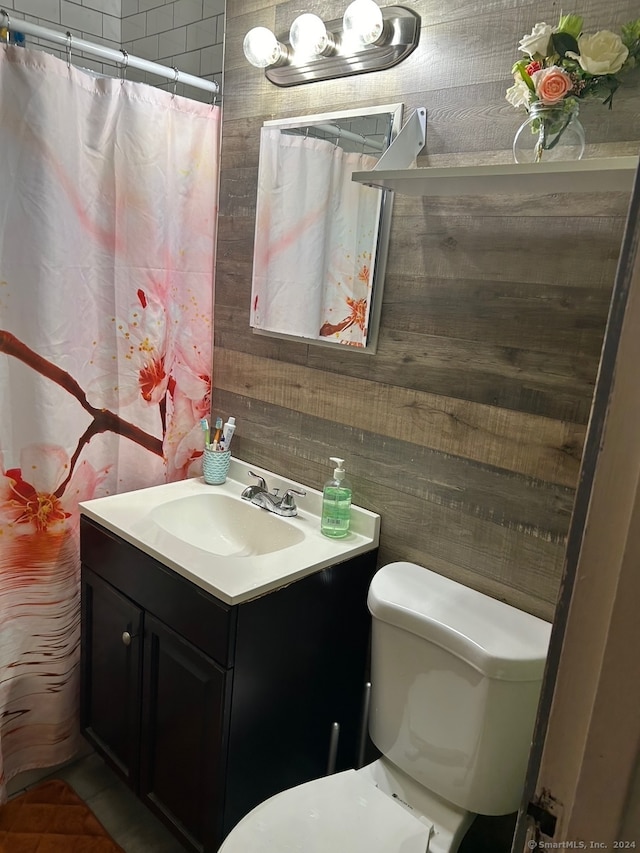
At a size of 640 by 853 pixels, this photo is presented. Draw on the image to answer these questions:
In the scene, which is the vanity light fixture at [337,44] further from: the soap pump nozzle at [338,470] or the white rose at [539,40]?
the soap pump nozzle at [338,470]

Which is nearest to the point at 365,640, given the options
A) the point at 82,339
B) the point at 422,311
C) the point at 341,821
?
the point at 341,821

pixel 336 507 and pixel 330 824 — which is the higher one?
pixel 336 507

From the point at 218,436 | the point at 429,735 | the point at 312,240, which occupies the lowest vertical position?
the point at 429,735

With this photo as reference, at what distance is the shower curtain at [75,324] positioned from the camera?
160 cm

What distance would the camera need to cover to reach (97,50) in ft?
5.23

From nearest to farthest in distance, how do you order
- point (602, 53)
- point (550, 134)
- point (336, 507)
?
1. point (602, 53)
2. point (550, 134)
3. point (336, 507)

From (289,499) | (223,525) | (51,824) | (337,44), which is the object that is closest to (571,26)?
(337,44)

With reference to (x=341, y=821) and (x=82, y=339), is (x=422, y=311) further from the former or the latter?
(x=341, y=821)

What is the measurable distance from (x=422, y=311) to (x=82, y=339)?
Result: 37.0 inches

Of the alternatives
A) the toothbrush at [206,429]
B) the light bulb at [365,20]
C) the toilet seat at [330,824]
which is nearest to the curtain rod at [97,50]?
the light bulb at [365,20]

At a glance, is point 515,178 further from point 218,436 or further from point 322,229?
point 218,436

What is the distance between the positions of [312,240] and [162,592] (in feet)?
3.24

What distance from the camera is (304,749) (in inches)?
64.3

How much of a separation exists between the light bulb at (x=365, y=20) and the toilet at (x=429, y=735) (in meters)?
1.25
